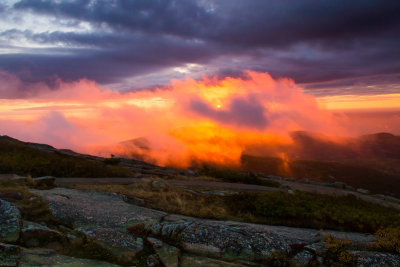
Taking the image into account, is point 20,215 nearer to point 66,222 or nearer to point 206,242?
point 66,222

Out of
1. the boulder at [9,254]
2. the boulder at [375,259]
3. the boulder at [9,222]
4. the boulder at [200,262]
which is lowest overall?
the boulder at [200,262]

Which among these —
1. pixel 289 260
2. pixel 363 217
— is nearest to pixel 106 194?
pixel 289 260

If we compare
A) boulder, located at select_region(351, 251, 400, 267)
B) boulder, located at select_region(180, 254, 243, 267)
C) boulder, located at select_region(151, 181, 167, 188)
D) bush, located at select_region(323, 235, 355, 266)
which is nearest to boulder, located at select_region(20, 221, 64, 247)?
boulder, located at select_region(180, 254, 243, 267)

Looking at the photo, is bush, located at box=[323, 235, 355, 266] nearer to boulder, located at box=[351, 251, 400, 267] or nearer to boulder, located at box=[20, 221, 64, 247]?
boulder, located at box=[351, 251, 400, 267]

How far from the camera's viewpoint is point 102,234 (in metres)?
8.73

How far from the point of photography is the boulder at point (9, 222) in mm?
7868

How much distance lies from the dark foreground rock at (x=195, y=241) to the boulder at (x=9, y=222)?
1.36m

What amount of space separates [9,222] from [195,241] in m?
6.12

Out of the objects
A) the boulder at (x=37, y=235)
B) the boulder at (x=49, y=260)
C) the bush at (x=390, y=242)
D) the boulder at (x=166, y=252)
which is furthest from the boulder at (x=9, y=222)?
the bush at (x=390, y=242)

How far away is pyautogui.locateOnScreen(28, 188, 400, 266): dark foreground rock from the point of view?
8430mm

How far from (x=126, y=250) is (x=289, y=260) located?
17.4 ft

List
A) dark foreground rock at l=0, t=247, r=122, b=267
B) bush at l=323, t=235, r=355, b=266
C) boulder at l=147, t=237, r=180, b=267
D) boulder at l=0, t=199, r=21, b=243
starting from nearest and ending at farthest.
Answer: dark foreground rock at l=0, t=247, r=122, b=267 → boulder at l=0, t=199, r=21, b=243 → boulder at l=147, t=237, r=180, b=267 → bush at l=323, t=235, r=355, b=266

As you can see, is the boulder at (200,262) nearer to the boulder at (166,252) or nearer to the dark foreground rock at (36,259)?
the boulder at (166,252)

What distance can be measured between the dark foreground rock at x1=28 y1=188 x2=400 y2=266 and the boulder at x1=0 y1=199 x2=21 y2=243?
53.7 inches
